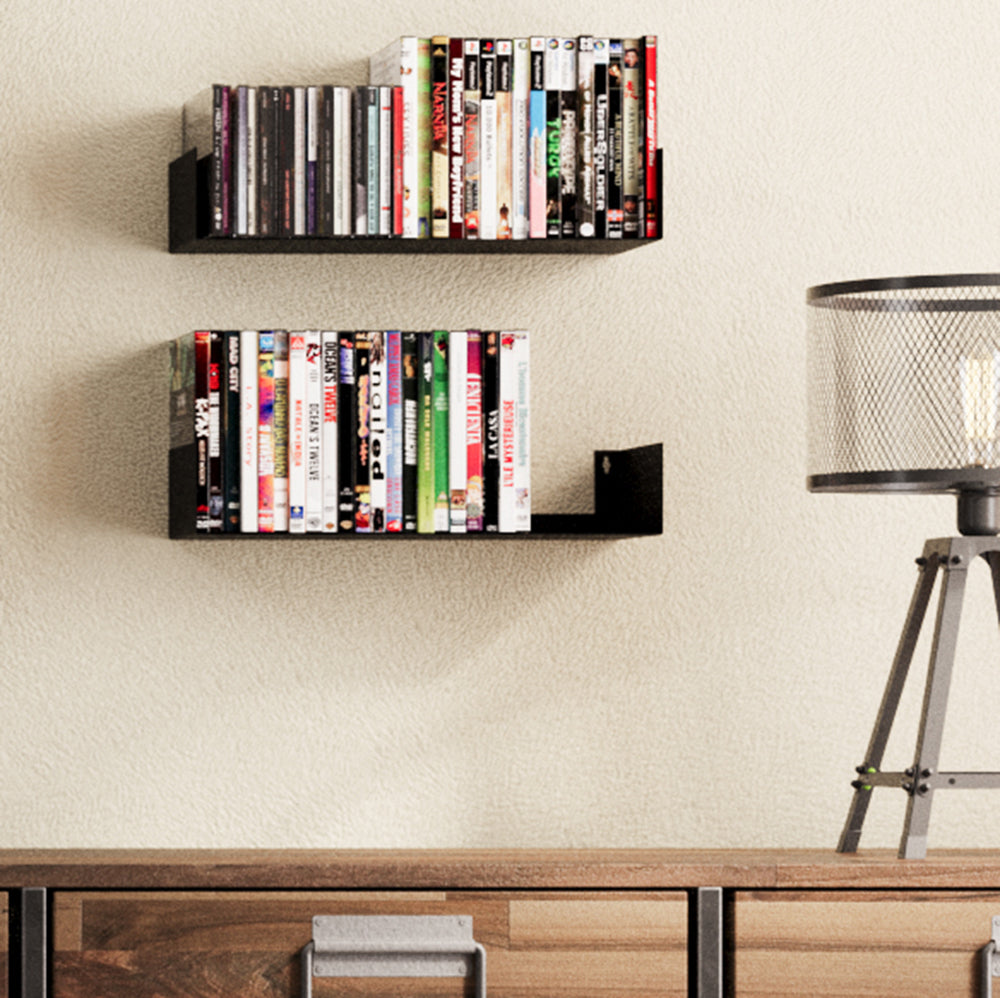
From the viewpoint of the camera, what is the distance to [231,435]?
1679mm

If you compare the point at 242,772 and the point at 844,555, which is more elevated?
the point at 844,555

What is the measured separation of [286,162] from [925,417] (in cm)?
86

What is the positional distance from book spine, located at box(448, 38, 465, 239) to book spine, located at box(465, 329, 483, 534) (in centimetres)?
16

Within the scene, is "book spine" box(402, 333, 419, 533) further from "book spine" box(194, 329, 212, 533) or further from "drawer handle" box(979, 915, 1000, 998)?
"drawer handle" box(979, 915, 1000, 998)

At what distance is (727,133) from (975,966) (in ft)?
3.84

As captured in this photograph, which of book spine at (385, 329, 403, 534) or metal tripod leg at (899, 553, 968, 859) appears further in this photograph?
book spine at (385, 329, 403, 534)

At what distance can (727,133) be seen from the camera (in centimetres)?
192

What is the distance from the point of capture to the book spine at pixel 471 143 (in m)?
1.70

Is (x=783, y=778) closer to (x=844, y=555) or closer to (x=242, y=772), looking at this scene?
(x=844, y=555)

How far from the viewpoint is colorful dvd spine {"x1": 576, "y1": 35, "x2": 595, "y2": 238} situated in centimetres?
171

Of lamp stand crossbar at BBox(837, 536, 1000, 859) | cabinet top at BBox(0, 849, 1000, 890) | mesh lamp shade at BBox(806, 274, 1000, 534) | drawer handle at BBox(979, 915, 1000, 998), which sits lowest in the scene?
drawer handle at BBox(979, 915, 1000, 998)

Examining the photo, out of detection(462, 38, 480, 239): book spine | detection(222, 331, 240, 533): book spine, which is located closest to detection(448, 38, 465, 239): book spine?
detection(462, 38, 480, 239): book spine

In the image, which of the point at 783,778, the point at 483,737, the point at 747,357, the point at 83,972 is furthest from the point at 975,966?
the point at 83,972

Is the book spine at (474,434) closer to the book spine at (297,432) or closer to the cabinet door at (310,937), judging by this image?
the book spine at (297,432)
